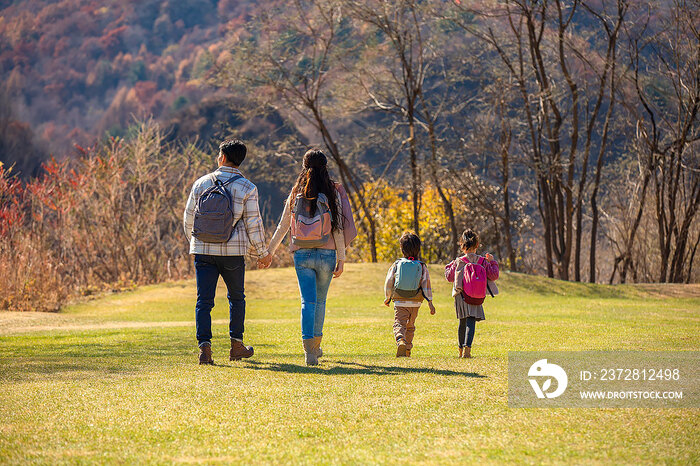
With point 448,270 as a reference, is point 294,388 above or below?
below

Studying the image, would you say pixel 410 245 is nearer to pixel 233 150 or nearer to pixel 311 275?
pixel 311 275

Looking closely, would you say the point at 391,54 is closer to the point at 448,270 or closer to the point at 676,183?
the point at 676,183

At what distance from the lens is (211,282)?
7730mm

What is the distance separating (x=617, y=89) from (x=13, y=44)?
55709mm

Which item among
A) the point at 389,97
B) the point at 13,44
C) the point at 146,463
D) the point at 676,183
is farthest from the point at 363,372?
the point at 13,44

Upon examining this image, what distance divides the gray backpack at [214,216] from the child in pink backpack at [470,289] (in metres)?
2.25

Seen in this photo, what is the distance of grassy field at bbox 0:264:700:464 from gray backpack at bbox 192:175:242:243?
1.19 metres

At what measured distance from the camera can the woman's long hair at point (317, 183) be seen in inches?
298

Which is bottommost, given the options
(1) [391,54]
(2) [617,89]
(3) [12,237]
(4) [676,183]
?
(3) [12,237]

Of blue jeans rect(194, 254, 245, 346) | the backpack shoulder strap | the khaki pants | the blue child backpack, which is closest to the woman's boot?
blue jeans rect(194, 254, 245, 346)

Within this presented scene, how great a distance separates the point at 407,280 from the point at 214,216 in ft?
6.69

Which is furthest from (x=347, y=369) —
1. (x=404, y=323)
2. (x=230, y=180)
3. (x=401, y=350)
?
(x=230, y=180)

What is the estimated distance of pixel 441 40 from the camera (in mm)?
29312

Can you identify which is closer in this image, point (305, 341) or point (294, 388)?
point (294, 388)
